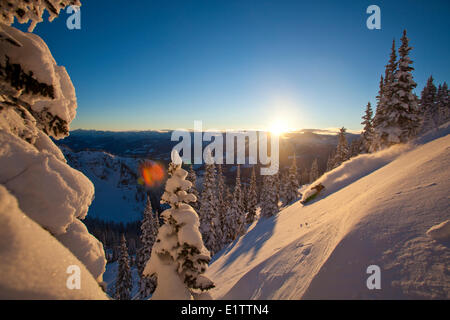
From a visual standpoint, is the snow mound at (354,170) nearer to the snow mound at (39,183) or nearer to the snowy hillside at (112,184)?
the snow mound at (39,183)

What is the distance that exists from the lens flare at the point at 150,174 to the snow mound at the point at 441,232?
536ft

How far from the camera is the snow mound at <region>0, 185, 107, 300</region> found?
1.78m

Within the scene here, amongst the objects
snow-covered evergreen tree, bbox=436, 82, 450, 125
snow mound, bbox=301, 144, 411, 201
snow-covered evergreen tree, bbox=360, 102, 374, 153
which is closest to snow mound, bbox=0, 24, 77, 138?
snow mound, bbox=301, 144, 411, 201

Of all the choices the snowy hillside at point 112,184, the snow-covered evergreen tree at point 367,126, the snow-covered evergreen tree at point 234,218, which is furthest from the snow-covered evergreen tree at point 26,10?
the snowy hillside at point 112,184

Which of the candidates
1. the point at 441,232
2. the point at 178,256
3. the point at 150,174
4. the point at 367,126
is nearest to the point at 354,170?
the point at 441,232

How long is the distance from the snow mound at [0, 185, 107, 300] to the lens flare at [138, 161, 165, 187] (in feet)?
532

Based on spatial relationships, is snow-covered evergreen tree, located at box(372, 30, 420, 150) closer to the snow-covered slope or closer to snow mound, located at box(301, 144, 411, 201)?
snow mound, located at box(301, 144, 411, 201)

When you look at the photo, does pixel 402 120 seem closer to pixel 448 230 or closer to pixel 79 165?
pixel 448 230

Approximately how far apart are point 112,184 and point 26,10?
167435mm

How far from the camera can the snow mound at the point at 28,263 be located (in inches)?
70.2

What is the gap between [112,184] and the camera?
144500 millimetres

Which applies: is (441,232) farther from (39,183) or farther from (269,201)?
(269,201)
